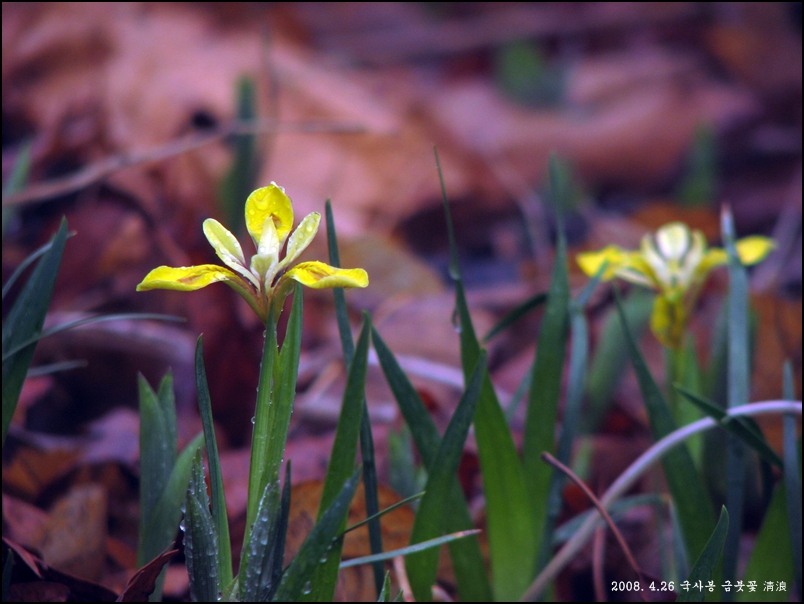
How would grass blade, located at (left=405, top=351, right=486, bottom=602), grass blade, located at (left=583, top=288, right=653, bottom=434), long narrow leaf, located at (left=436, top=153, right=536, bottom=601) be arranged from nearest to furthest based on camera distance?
grass blade, located at (left=405, top=351, right=486, bottom=602) < long narrow leaf, located at (left=436, top=153, right=536, bottom=601) < grass blade, located at (left=583, top=288, right=653, bottom=434)

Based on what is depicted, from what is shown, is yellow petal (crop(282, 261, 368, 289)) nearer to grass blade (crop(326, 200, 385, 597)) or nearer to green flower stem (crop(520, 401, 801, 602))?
grass blade (crop(326, 200, 385, 597))

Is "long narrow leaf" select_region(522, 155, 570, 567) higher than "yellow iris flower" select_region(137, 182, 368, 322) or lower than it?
lower

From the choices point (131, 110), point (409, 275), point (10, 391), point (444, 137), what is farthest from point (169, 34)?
point (10, 391)

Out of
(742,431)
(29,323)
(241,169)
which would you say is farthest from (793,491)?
(241,169)

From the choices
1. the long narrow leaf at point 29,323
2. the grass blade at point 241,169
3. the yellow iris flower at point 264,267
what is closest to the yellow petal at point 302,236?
the yellow iris flower at point 264,267

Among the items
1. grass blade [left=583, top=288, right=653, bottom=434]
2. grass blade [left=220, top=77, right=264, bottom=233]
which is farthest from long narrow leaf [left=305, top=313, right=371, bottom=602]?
grass blade [left=220, top=77, right=264, bottom=233]
